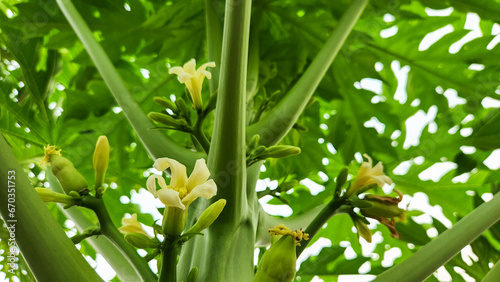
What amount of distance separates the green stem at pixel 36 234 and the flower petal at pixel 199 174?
0.24 meters

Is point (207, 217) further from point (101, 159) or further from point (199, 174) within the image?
point (101, 159)

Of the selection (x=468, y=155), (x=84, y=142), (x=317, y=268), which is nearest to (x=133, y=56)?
(x=84, y=142)

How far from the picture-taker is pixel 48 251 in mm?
757

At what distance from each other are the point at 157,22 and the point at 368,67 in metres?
0.76

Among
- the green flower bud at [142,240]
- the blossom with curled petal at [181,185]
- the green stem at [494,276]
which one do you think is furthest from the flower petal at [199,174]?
the green stem at [494,276]

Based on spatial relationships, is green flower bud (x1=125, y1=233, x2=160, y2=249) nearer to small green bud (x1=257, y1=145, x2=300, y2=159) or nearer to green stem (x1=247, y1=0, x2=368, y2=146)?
small green bud (x1=257, y1=145, x2=300, y2=159)

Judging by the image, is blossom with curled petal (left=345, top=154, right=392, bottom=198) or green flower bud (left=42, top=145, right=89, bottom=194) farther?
blossom with curled petal (left=345, top=154, right=392, bottom=198)

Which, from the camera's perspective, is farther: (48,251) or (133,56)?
(133,56)

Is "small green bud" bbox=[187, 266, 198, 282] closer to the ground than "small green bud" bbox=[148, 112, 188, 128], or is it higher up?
closer to the ground

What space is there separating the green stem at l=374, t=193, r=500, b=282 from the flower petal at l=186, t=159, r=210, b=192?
0.41m

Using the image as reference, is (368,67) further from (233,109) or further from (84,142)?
(84,142)

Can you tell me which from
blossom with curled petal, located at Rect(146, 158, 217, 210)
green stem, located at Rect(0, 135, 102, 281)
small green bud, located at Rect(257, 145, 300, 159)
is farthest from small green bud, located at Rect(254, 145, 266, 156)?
green stem, located at Rect(0, 135, 102, 281)

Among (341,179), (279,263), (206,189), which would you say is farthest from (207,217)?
(341,179)

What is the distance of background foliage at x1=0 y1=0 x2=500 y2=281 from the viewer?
176 centimetres
